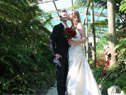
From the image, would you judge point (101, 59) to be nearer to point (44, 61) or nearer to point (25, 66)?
point (44, 61)

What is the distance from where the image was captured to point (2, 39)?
3980mm

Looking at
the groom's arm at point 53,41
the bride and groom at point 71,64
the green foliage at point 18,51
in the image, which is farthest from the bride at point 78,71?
the green foliage at point 18,51

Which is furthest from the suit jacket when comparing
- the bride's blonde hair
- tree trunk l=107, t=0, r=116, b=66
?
tree trunk l=107, t=0, r=116, b=66

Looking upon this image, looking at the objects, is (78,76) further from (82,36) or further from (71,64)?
(82,36)

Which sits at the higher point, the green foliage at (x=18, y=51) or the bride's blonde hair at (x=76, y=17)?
the bride's blonde hair at (x=76, y=17)

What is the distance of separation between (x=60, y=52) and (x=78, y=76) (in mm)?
439

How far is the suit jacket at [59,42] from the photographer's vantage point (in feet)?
8.66

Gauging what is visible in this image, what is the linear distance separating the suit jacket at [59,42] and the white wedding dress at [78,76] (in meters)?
0.11

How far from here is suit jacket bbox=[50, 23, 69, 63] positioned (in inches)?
104

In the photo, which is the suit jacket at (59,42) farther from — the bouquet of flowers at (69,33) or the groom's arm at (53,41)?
the bouquet of flowers at (69,33)

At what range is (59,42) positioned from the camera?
269 centimetres

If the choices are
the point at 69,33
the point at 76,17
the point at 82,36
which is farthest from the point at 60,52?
the point at 76,17

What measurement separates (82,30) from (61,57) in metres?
0.51

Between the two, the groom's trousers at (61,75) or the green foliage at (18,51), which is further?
the green foliage at (18,51)
